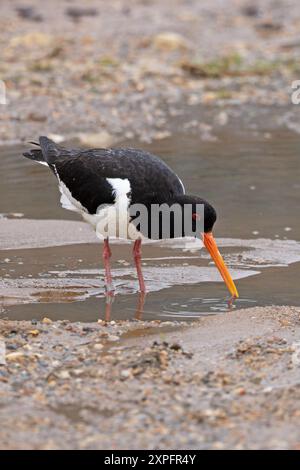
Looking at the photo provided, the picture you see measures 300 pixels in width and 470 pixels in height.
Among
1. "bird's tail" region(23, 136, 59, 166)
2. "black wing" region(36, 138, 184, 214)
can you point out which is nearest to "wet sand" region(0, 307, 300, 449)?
"black wing" region(36, 138, 184, 214)

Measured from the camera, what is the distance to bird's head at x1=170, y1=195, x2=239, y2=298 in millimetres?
6625

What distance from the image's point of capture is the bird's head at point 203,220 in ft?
21.7

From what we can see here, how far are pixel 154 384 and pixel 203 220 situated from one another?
204cm

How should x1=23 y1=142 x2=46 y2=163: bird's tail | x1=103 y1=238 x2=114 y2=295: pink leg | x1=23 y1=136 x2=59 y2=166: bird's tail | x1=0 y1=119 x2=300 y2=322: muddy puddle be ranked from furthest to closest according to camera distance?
1. x1=23 y1=142 x2=46 y2=163: bird's tail
2. x1=23 y1=136 x2=59 y2=166: bird's tail
3. x1=103 y1=238 x2=114 y2=295: pink leg
4. x1=0 y1=119 x2=300 y2=322: muddy puddle

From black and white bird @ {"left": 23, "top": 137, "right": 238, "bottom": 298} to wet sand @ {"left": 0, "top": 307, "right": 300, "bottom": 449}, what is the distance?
2.94 ft

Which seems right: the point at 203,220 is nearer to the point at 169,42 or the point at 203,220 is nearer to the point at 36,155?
the point at 36,155

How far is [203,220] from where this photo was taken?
6.65 metres

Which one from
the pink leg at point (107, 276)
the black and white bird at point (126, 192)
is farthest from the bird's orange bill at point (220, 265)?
the pink leg at point (107, 276)

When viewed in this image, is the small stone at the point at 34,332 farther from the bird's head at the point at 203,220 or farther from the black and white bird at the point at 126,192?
the bird's head at the point at 203,220

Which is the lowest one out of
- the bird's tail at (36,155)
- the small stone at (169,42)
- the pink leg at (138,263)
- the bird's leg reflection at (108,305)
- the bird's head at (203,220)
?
the bird's leg reflection at (108,305)

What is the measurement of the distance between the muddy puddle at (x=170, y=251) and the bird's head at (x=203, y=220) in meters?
0.16

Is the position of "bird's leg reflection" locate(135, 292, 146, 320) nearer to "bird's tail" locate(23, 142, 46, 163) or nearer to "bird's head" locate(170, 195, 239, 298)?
"bird's head" locate(170, 195, 239, 298)

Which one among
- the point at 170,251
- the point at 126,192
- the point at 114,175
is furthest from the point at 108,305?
the point at 170,251

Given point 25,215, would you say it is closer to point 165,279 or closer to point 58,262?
point 58,262
